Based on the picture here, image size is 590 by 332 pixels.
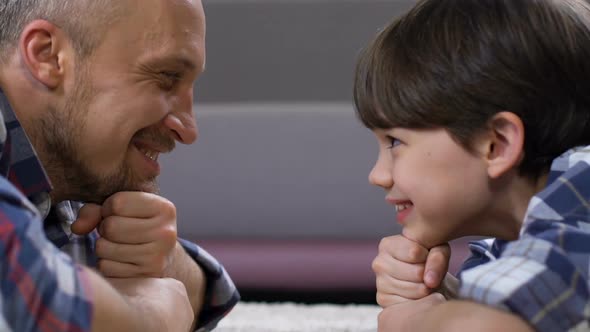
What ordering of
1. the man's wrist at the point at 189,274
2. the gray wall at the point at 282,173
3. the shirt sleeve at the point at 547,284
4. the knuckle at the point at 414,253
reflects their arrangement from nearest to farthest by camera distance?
the shirt sleeve at the point at 547,284 → the knuckle at the point at 414,253 → the man's wrist at the point at 189,274 → the gray wall at the point at 282,173

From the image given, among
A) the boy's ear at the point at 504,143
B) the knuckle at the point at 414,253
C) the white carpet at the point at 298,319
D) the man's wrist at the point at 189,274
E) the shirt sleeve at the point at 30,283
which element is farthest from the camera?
the white carpet at the point at 298,319

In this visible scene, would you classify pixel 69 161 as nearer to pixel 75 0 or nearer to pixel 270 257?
pixel 75 0

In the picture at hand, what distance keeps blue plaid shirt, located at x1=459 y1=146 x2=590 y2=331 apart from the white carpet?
72 cm

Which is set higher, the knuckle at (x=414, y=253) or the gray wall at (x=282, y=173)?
the knuckle at (x=414, y=253)

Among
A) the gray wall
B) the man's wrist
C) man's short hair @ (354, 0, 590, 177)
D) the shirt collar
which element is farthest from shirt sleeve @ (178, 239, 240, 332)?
the gray wall

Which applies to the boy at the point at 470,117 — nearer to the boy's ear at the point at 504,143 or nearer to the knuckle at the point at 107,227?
the boy's ear at the point at 504,143

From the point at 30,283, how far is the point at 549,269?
20.4 inches

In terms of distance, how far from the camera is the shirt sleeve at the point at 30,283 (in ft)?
2.48

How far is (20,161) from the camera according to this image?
1.12m

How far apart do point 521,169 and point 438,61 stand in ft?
0.59

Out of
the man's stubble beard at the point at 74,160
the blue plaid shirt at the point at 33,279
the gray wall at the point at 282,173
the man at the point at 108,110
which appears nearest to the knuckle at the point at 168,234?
the man at the point at 108,110

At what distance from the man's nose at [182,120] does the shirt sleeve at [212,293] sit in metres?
0.24

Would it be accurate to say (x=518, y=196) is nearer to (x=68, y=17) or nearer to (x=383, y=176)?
(x=383, y=176)

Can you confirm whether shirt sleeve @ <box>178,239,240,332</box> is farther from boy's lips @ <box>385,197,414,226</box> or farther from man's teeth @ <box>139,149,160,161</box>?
boy's lips @ <box>385,197,414,226</box>
